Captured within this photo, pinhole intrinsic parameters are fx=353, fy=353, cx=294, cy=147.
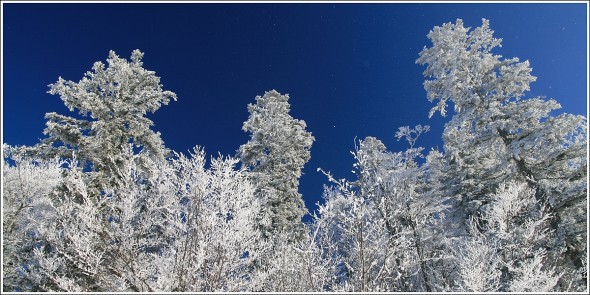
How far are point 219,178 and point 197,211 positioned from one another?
1.43 m

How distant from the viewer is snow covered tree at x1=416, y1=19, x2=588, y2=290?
14.1 meters

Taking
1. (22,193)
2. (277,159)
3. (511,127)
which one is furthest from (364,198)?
(22,193)

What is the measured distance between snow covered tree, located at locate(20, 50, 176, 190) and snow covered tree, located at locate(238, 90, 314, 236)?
23.9 feet

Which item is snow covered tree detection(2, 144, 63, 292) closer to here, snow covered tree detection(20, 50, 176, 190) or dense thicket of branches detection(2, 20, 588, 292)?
dense thicket of branches detection(2, 20, 588, 292)

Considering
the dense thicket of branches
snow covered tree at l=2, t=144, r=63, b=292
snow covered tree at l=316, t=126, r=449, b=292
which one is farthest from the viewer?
snow covered tree at l=2, t=144, r=63, b=292

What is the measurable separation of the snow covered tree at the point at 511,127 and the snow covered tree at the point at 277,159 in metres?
10.0

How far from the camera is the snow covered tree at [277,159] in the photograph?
22.1m

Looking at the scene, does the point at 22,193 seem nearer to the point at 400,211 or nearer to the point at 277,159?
the point at 277,159

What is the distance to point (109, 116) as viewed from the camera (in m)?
15.3

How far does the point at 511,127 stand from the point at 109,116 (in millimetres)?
17369

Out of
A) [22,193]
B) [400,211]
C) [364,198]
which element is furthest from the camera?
[22,193]

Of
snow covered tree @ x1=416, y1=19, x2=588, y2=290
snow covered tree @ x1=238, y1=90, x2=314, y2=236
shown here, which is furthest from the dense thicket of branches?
snow covered tree @ x1=238, y1=90, x2=314, y2=236

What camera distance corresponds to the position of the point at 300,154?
85.7ft

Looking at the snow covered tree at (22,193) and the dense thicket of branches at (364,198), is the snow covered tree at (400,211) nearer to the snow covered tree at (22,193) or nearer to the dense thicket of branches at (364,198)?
the dense thicket of branches at (364,198)
